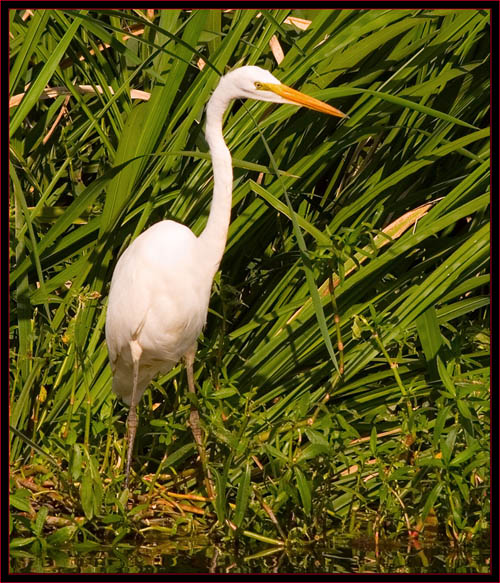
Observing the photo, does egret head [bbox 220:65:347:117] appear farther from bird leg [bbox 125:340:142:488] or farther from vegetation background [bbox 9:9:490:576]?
bird leg [bbox 125:340:142:488]

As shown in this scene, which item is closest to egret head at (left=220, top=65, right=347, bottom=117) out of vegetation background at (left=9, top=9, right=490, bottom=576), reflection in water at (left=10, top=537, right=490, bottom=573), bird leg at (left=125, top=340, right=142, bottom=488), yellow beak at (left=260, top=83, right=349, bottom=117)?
yellow beak at (left=260, top=83, right=349, bottom=117)

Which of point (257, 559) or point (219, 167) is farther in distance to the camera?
point (219, 167)

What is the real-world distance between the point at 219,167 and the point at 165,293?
43 cm

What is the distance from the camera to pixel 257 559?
2525 millimetres

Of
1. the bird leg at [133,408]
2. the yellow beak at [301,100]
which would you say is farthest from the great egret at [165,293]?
the yellow beak at [301,100]

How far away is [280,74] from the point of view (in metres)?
2.88

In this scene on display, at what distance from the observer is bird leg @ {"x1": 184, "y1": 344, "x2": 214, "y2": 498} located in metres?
2.78

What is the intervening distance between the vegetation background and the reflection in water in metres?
0.05

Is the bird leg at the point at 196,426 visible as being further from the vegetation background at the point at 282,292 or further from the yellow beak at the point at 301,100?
the yellow beak at the point at 301,100

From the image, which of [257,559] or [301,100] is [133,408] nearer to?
[257,559]

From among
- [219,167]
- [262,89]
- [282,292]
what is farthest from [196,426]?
[262,89]

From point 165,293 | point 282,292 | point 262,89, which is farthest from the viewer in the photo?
point 282,292

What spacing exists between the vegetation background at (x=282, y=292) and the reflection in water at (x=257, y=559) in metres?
0.05

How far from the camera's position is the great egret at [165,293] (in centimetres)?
272
